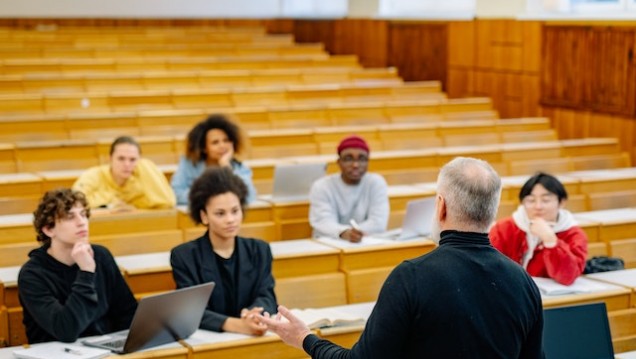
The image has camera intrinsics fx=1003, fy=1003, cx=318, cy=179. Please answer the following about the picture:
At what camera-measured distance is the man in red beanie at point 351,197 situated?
3816 millimetres

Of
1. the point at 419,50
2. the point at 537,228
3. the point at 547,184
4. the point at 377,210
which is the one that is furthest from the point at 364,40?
the point at 537,228

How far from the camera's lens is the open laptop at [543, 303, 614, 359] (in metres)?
2.47

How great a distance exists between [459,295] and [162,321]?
3.66 feet

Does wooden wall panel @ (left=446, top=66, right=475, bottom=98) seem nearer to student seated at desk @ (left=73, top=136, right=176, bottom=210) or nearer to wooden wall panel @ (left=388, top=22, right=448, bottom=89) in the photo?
wooden wall panel @ (left=388, top=22, right=448, bottom=89)

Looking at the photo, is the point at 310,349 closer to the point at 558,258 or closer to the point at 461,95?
the point at 558,258

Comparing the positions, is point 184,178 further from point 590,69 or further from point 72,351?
point 590,69

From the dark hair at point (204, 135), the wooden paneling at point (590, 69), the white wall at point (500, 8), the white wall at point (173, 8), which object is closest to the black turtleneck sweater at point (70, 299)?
the dark hair at point (204, 135)

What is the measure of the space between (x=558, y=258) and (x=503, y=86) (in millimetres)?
3689

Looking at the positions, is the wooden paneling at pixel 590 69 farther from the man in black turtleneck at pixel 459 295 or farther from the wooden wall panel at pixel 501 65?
the man in black turtleneck at pixel 459 295

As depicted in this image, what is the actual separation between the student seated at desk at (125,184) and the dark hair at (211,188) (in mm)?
985

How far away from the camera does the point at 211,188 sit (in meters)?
2.85

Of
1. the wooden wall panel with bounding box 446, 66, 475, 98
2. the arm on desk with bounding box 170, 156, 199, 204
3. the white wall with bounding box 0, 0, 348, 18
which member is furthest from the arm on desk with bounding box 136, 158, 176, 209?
the white wall with bounding box 0, 0, 348, 18

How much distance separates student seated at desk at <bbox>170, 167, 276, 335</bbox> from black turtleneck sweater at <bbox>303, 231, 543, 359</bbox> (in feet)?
4.12

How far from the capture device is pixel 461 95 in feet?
23.3
